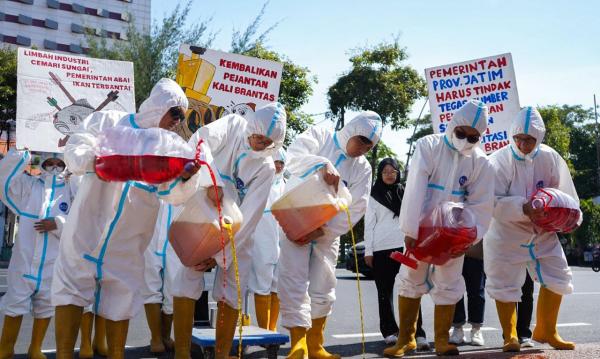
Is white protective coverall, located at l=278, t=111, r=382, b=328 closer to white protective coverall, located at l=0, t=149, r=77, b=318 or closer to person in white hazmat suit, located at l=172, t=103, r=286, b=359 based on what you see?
person in white hazmat suit, located at l=172, t=103, r=286, b=359

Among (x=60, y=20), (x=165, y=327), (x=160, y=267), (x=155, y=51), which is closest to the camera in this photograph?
(x=160, y=267)

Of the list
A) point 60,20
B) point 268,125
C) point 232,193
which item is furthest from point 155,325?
point 60,20

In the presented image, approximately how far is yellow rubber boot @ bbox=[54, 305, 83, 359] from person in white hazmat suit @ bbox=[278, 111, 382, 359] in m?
1.60

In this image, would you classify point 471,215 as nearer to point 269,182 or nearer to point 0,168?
point 269,182

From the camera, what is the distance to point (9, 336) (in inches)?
219

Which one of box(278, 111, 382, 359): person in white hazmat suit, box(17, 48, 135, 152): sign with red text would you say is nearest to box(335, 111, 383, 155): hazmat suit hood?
box(278, 111, 382, 359): person in white hazmat suit

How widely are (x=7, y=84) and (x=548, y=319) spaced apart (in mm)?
24241

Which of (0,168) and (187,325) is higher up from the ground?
(0,168)

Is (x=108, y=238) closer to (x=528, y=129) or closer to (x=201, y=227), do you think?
(x=201, y=227)

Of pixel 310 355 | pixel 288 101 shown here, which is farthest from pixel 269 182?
pixel 288 101

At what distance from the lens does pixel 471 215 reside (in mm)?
5367

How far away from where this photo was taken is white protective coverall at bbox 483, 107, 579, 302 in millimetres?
5898

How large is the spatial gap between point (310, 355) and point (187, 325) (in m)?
1.16

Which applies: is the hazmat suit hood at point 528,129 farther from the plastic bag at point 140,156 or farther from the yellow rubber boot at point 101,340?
the yellow rubber boot at point 101,340
